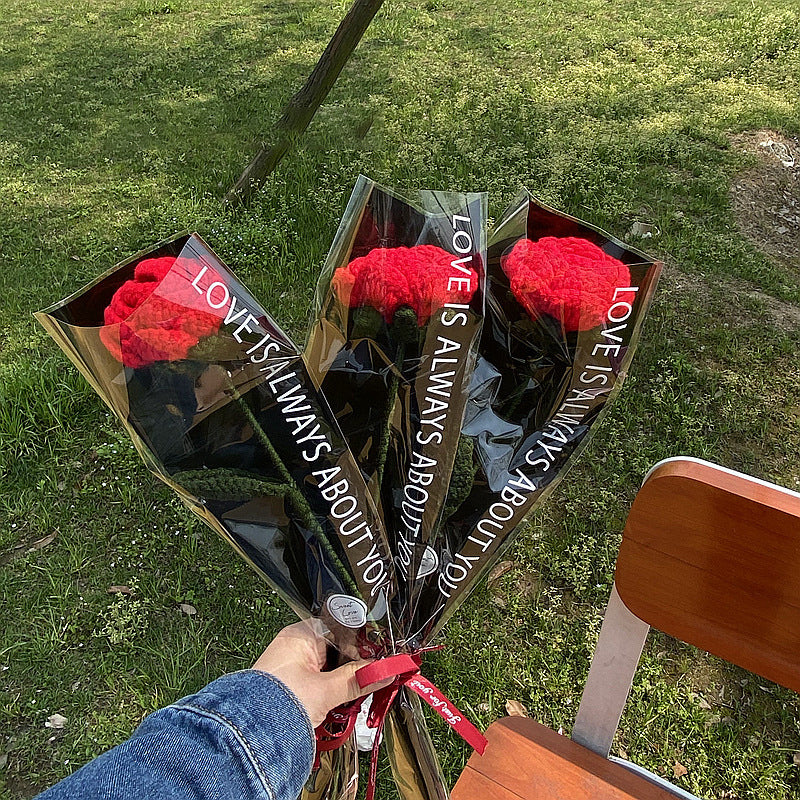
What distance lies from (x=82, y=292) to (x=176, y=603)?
59.6 inches

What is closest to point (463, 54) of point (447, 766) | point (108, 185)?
point (108, 185)

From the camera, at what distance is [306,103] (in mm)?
3709

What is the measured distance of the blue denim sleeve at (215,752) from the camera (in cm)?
88

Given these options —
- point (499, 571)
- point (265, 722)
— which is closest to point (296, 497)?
point (265, 722)

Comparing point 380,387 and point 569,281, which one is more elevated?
point 569,281

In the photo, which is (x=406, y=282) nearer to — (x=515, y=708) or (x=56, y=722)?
(x=515, y=708)

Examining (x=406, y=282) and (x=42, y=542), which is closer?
(x=406, y=282)

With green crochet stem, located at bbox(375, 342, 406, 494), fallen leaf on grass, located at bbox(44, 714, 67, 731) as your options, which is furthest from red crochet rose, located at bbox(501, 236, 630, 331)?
fallen leaf on grass, located at bbox(44, 714, 67, 731)

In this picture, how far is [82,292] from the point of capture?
1062mm

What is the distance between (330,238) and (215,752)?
287cm

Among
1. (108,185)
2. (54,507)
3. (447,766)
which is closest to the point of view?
(447,766)

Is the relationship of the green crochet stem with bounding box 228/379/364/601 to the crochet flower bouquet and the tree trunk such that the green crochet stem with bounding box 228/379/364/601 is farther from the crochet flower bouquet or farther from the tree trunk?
the tree trunk

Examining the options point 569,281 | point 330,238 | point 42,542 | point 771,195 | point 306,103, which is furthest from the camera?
point 771,195

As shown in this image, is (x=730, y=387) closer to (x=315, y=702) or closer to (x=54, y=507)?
(x=315, y=702)
